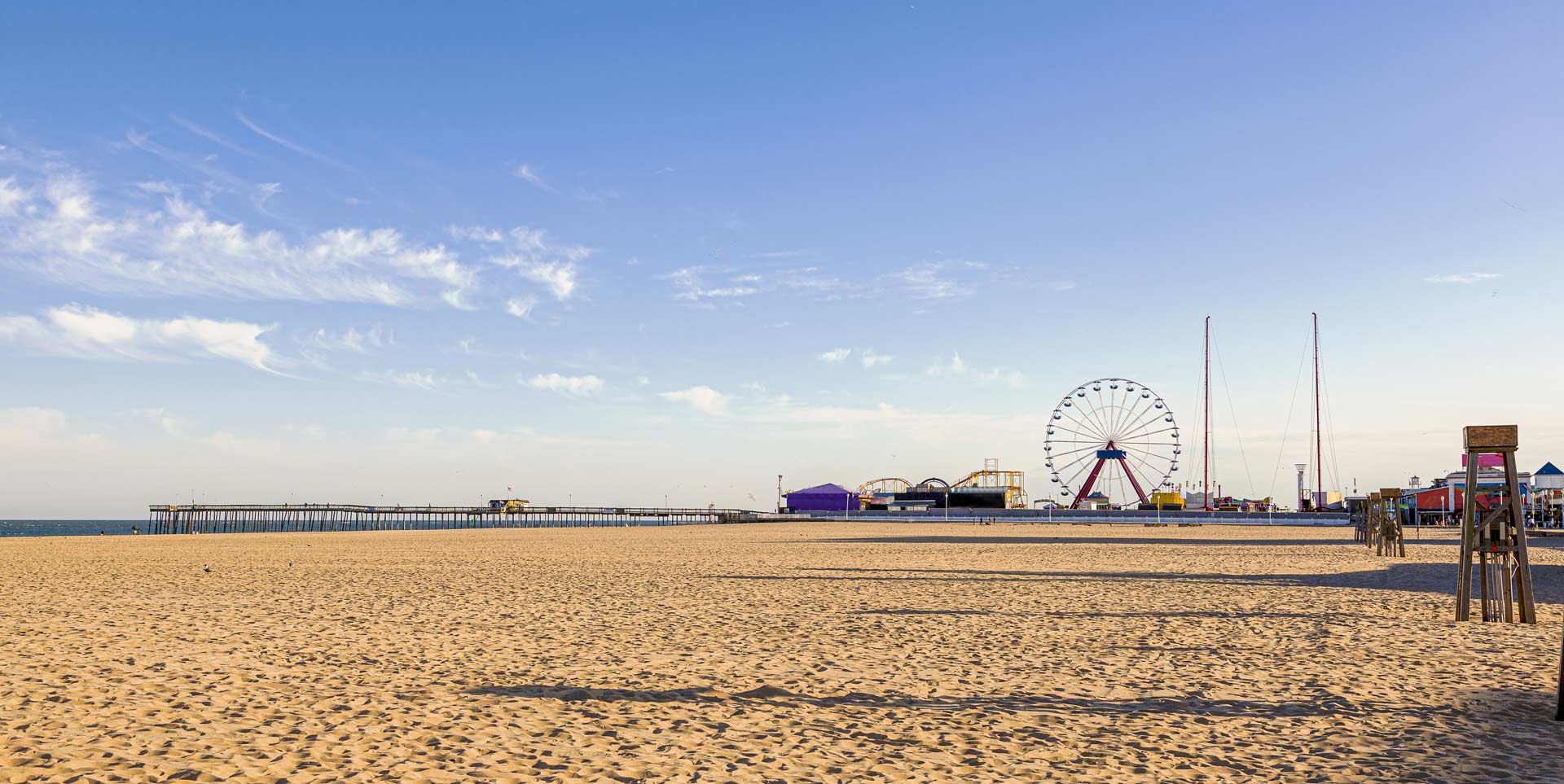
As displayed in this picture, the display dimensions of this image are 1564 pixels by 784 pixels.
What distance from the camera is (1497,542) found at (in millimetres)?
12383

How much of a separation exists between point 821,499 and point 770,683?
403ft

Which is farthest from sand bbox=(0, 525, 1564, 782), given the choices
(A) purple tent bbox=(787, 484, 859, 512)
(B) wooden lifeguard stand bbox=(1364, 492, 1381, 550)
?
(A) purple tent bbox=(787, 484, 859, 512)

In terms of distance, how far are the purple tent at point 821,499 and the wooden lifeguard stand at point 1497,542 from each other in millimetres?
113948

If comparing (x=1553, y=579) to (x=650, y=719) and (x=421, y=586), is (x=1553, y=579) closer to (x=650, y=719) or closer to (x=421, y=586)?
(x=650, y=719)

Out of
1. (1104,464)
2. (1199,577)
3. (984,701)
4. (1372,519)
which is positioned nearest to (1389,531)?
(1372,519)

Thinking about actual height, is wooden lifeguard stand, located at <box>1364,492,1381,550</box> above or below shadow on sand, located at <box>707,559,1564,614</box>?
above

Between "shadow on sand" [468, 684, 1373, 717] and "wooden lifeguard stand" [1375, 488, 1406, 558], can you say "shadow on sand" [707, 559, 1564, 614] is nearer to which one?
"wooden lifeguard stand" [1375, 488, 1406, 558]

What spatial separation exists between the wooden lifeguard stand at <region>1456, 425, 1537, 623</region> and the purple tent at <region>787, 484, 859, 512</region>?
114 metres

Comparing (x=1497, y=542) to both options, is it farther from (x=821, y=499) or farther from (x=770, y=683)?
(x=821, y=499)

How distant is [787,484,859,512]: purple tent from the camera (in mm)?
128125

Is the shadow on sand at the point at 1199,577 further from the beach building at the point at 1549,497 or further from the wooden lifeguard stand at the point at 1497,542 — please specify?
the beach building at the point at 1549,497

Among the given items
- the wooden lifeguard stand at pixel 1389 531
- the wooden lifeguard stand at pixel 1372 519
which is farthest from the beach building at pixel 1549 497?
the wooden lifeguard stand at pixel 1389 531

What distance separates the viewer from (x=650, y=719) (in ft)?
23.0

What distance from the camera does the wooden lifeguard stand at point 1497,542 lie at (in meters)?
11.7
